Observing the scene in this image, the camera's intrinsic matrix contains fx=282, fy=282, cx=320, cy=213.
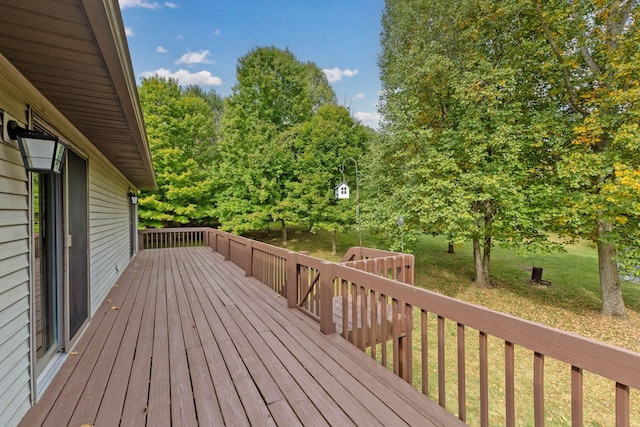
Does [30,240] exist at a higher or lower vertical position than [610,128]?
lower

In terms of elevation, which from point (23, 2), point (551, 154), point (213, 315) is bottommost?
point (213, 315)

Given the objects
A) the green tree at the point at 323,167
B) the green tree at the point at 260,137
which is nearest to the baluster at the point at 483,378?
the green tree at the point at 323,167

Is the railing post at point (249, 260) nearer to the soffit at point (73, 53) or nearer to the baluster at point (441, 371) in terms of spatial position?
the soffit at point (73, 53)

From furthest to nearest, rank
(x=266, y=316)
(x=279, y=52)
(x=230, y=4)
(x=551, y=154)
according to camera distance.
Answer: (x=279, y=52)
(x=230, y=4)
(x=551, y=154)
(x=266, y=316)

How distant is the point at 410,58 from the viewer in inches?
336

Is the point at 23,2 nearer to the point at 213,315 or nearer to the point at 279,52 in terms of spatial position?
the point at 213,315

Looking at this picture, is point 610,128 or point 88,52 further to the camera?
point 610,128

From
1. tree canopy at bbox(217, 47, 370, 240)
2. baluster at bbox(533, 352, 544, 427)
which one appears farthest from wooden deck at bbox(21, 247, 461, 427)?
tree canopy at bbox(217, 47, 370, 240)

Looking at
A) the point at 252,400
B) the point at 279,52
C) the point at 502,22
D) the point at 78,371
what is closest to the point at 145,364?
the point at 78,371

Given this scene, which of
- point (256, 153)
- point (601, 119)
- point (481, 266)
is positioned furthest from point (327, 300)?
point (256, 153)

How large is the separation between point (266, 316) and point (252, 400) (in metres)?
1.65

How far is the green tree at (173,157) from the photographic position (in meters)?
13.2

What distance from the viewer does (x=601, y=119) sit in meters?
6.05

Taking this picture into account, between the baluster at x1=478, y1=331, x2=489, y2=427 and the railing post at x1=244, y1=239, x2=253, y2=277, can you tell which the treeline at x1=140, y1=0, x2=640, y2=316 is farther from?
the baluster at x1=478, y1=331, x2=489, y2=427
